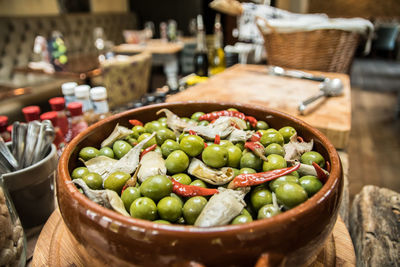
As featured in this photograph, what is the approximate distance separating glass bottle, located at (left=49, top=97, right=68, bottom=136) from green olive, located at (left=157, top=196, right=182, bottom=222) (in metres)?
0.73

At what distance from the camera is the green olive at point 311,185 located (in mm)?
581

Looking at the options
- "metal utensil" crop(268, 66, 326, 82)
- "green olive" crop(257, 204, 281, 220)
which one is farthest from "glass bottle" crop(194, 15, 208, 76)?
"green olive" crop(257, 204, 281, 220)

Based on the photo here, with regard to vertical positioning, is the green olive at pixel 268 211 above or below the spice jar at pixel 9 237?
above

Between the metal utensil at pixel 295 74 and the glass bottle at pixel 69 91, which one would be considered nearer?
the glass bottle at pixel 69 91

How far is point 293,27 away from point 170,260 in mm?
1816

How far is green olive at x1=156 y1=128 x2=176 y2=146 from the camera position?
2.67ft

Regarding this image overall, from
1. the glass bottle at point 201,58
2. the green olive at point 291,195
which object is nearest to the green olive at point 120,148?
the green olive at point 291,195

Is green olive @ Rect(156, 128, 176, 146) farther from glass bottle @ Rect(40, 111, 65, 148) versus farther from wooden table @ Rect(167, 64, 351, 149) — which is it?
wooden table @ Rect(167, 64, 351, 149)

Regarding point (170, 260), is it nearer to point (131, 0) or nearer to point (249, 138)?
point (249, 138)

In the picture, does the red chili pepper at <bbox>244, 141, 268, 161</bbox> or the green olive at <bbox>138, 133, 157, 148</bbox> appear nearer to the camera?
the red chili pepper at <bbox>244, 141, 268, 161</bbox>

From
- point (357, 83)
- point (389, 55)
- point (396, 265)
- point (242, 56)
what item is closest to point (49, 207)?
point (396, 265)

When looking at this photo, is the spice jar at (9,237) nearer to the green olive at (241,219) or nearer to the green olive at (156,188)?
the green olive at (156,188)

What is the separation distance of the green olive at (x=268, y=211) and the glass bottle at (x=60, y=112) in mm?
894

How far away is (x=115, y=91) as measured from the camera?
2.87 metres
